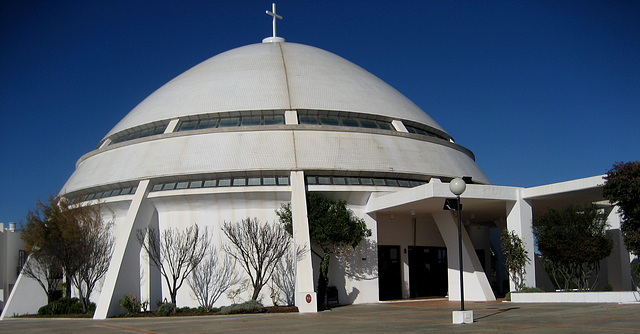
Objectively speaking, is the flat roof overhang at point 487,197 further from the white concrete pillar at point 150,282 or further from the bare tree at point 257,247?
the white concrete pillar at point 150,282

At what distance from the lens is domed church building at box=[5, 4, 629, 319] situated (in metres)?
26.3

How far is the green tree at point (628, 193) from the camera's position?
21.9m

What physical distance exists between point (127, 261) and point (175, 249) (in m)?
2.24

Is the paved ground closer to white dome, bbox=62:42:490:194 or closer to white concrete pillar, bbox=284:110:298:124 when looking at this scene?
white dome, bbox=62:42:490:194

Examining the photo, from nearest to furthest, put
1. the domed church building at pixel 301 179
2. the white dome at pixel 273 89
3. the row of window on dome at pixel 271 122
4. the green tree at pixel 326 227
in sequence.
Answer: the green tree at pixel 326 227, the domed church building at pixel 301 179, the row of window on dome at pixel 271 122, the white dome at pixel 273 89

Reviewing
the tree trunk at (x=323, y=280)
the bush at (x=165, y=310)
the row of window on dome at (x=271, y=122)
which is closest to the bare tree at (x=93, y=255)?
the bush at (x=165, y=310)

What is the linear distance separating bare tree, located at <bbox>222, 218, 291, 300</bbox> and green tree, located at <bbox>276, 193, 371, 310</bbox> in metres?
0.86

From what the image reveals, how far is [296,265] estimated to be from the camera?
2486 centimetres

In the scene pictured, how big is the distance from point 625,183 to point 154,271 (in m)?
20.1

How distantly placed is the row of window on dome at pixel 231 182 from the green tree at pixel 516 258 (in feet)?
32.9

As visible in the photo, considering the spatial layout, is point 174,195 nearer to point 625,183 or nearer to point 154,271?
point 154,271

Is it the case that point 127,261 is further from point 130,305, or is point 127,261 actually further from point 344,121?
point 344,121

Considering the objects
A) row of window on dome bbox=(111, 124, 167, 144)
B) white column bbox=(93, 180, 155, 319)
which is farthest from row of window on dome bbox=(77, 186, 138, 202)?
row of window on dome bbox=(111, 124, 167, 144)

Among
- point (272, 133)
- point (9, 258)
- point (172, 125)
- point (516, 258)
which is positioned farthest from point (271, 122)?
point (9, 258)
